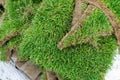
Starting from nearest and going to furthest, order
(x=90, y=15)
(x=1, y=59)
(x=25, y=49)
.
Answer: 1. (x=90, y=15)
2. (x=25, y=49)
3. (x=1, y=59)

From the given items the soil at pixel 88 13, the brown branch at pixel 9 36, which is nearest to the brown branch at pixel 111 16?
the soil at pixel 88 13

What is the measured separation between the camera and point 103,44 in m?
1.04

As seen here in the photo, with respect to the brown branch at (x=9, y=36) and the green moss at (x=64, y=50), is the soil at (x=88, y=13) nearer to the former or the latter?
the green moss at (x=64, y=50)

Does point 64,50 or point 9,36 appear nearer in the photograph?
point 64,50

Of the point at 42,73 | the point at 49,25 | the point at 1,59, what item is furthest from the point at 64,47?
the point at 1,59

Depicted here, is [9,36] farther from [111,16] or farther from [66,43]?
[111,16]

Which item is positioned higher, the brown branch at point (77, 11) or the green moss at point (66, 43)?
the brown branch at point (77, 11)

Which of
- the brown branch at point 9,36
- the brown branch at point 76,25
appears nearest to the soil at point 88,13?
the brown branch at point 76,25

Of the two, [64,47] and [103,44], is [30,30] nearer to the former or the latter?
[64,47]

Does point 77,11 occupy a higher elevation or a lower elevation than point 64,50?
higher

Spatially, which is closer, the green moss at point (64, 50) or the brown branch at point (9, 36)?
the green moss at point (64, 50)

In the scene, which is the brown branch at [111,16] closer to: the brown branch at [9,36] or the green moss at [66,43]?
the green moss at [66,43]

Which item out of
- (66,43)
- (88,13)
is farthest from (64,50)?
(88,13)

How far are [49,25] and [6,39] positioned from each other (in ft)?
0.68
